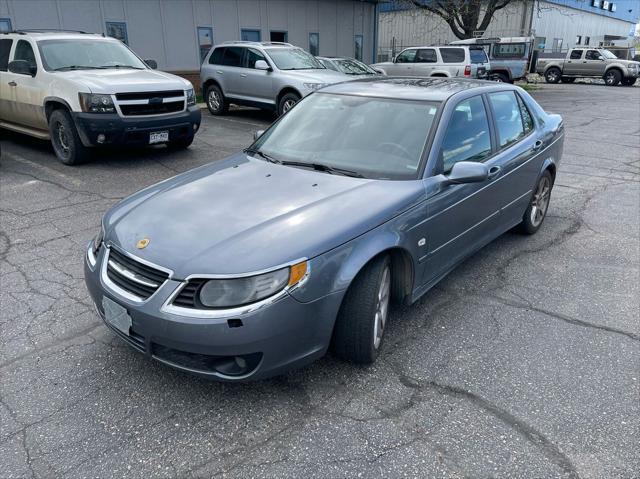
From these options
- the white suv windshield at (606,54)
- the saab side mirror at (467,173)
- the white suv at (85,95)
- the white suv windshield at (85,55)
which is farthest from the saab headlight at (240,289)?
the white suv windshield at (606,54)

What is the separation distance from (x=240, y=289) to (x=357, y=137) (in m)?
1.70

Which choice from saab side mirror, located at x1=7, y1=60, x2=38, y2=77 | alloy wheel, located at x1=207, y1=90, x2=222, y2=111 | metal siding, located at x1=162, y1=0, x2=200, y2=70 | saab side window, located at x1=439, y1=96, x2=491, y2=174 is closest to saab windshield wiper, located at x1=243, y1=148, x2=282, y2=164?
saab side window, located at x1=439, y1=96, x2=491, y2=174

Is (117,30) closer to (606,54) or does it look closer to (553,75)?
(553,75)

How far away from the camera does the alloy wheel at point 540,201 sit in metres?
5.21

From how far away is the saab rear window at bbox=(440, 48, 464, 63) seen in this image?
18.6 metres

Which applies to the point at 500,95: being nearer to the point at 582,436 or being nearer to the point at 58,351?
the point at 582,436

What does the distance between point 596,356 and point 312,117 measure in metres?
2.62

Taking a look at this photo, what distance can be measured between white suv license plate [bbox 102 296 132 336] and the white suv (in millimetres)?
5226

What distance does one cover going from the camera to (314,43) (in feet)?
66.1

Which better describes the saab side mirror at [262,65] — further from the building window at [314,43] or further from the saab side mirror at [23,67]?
the building window at [314,43]

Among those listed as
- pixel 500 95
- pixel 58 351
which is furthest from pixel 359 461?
pixel 500 95

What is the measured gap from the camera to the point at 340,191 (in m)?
3.14

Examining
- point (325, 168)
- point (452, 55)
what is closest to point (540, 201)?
point (325, 168)

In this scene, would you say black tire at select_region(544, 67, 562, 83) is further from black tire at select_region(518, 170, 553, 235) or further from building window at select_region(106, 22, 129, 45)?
black tire at select_region(518, 170, 553, 235)
